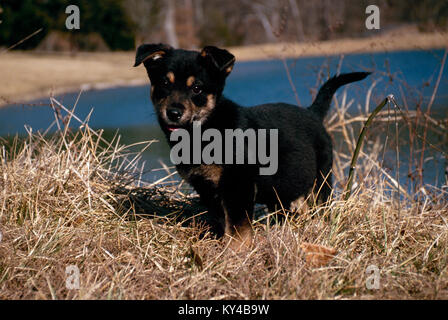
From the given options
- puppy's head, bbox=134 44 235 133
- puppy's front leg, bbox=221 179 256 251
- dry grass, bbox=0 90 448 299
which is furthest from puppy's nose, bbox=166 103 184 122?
dry grass, bbox=0 90 448 299

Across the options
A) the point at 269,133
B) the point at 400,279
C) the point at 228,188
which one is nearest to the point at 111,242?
the point at 228,188

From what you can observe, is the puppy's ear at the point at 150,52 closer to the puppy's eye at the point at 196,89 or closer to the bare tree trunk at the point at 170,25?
the puppy's eye at the point at 196,89

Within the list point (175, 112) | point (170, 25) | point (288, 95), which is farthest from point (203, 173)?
point (170, 25)

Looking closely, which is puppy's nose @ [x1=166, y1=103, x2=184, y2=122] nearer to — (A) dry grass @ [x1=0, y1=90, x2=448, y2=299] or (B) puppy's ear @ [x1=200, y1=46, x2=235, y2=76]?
(B) puppy's ear @ [x1=200, y1=46, x2=235, y2=76]

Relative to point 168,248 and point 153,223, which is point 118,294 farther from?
point 153,223

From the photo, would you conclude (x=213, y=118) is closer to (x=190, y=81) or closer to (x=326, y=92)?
(x=190, y=81)

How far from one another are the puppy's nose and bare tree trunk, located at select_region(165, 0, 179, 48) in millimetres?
26859

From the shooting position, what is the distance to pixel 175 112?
3.08 meters

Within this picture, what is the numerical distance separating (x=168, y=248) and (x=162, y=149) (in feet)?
16.1

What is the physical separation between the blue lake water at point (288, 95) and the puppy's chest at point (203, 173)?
520 millimetres

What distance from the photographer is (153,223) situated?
332 cm

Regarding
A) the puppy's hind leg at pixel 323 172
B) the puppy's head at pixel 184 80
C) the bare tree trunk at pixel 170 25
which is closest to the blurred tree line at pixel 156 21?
the bare tree trunk at pixel 170 25

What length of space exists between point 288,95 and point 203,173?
6.08 metres

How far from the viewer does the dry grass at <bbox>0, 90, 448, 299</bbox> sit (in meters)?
2.44
